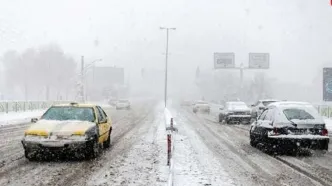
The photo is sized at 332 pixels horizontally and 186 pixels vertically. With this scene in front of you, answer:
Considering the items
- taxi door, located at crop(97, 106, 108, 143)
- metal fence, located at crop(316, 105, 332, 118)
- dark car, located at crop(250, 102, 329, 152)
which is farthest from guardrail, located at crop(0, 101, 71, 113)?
dark car, located at crop(250, 102, 329, 152)

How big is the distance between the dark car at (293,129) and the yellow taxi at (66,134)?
4.97 m

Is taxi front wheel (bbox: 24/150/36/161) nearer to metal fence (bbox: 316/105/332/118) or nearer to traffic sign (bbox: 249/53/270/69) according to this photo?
metal fence (bbox: 316/105/332/118)

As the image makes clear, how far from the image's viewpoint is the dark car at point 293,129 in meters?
13.1

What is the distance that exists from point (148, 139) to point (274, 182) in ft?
30.2

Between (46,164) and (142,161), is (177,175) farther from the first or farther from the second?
(46,164)

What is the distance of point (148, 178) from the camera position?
904 centimetres

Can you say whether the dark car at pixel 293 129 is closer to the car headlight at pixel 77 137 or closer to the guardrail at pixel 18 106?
the car headlight at pixel 77 137

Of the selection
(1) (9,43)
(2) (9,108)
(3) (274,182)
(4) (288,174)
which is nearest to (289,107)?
(4) (288,174)

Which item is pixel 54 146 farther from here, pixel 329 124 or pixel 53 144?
pixel 329 124

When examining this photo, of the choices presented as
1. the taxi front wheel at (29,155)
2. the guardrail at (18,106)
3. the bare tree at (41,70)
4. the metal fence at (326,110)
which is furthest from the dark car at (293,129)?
the bare tree at (41,70)

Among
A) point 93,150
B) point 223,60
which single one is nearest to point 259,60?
point 223,60

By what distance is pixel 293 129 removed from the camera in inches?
519

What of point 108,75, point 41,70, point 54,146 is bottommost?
point 54,146

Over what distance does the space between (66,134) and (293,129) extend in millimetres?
6414
